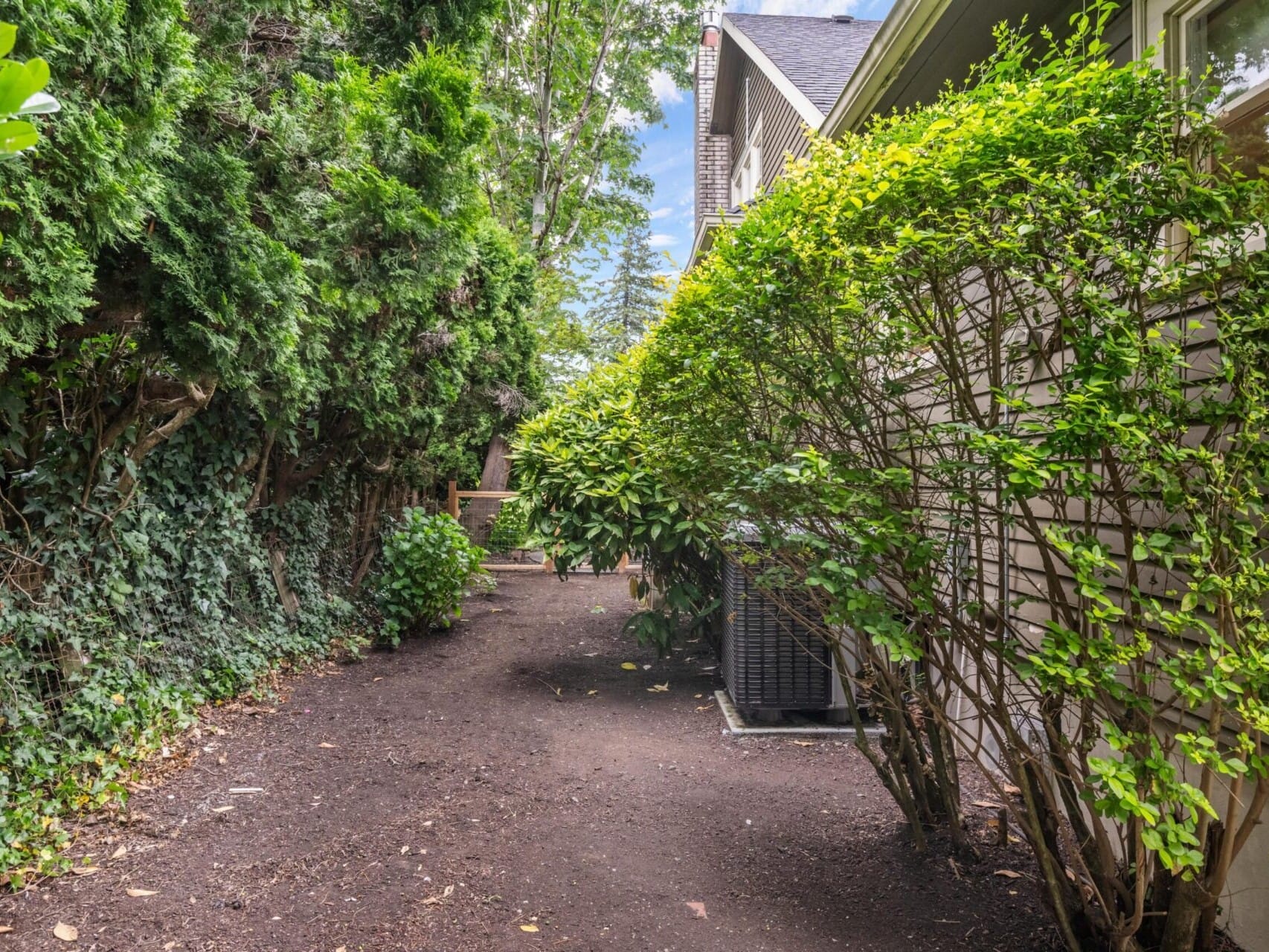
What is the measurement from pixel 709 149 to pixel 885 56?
10.9 meters

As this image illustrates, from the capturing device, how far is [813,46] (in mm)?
10281

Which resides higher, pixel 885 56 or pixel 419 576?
pixel 885 56

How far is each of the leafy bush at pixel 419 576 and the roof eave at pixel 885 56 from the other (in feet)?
16.3

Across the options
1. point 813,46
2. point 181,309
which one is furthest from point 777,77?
point 181,309

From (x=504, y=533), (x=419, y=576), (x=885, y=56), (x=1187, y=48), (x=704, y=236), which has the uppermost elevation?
(x=704, y=236)

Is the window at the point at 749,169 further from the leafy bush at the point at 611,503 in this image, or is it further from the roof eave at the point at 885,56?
the leafy bush at the point at 611,503

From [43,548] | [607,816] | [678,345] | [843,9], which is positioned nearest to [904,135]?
[678,345]

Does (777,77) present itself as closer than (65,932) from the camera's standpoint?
No

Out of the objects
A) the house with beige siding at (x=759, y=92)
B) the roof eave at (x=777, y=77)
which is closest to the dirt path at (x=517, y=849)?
the house with beige siding at (x=759, y=92)

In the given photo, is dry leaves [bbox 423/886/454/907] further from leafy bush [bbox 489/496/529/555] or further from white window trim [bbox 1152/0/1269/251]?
leafy bush [bbox 489/496/529/555]

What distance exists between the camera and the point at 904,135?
2328 millimetres

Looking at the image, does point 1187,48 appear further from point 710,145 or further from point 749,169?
point 710,145

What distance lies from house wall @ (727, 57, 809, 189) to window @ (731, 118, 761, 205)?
0.12 metres

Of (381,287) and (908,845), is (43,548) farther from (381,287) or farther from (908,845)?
(908,845)
